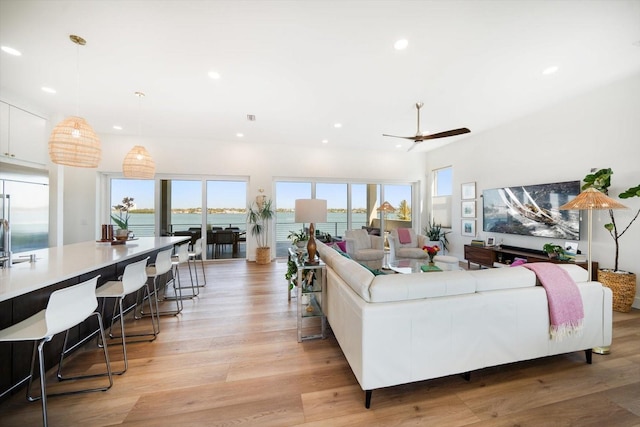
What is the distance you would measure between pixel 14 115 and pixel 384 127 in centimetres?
611

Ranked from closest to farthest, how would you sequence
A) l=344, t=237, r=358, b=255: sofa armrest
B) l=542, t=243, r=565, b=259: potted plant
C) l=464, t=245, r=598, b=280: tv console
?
l=542, t=243, r=565, b=259: potted plant, l=464, t=245, r=598, b=280: tv console, l=344, t=237, r=358, b=255: sofa armrest

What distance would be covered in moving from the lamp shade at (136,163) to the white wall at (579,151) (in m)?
6.40

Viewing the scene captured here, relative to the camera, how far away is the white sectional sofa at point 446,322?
159 cm

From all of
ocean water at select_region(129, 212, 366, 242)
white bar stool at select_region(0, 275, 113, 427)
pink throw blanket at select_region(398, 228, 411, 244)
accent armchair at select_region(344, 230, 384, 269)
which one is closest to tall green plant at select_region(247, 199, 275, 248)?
ocean water at select_region(129, 212, 366, 242)

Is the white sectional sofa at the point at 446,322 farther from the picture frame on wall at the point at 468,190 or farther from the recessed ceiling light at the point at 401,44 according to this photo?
the picture frame on wall at the point at 468,190

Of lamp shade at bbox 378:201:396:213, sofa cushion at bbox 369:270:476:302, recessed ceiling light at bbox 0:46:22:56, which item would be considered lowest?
sofa cushion at bbox 369:270:476:302

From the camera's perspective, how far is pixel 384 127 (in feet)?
16.9

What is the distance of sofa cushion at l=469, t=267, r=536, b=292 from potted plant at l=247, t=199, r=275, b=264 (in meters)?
4.93

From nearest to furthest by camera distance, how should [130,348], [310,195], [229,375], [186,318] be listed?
[229,375], [130,348], [186,318], [310,195]

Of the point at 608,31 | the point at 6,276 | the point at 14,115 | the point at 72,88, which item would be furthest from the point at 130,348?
the point at 608,31

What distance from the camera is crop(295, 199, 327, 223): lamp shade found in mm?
2578

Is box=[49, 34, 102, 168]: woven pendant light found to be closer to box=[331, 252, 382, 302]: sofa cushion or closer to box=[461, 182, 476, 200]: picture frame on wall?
box=[331, 252, 382, 302]: sofa cushion

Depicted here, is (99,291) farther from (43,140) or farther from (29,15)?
(43,140)

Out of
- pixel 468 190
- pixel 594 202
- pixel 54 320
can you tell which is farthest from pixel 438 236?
pixel 54 320
